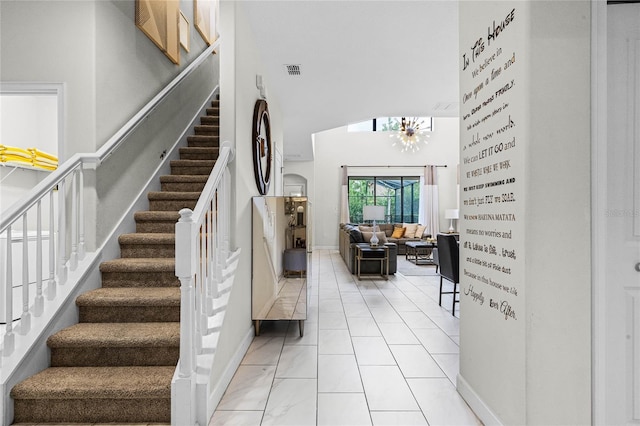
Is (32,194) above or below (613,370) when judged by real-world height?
above

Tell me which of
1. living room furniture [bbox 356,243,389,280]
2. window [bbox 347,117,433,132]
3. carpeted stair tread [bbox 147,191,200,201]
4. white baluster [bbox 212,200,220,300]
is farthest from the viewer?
window [bbox 347,117,433,132]

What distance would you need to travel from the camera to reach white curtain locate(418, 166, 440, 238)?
11.1 metres

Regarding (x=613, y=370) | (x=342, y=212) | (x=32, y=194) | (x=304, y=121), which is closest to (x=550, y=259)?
(x=613, y=370)

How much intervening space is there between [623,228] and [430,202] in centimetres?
972

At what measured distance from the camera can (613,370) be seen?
5.33 ft

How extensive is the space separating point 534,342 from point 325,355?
1.77 metres

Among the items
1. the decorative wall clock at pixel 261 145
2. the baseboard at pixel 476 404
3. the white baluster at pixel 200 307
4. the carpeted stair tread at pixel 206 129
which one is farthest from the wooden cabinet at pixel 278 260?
the carpeted stair tread at pixel 206 129

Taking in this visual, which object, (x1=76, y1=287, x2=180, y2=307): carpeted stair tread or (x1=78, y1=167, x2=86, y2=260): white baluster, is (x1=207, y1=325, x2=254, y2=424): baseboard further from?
(x1=78, y1=167, x2=86, y2=260): white baluster

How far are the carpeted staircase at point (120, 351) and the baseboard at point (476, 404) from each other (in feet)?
5.69

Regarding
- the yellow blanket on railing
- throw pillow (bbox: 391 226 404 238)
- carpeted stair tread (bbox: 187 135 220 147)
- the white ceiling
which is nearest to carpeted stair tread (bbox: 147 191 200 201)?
the yellow blanket on railing

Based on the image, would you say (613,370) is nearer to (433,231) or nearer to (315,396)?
(315,396)

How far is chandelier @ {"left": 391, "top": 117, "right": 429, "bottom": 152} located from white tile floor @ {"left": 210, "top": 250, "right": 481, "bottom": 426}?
7335 millimetres

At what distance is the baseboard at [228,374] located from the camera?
80.2 inches

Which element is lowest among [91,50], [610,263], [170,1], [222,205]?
[610,263]
